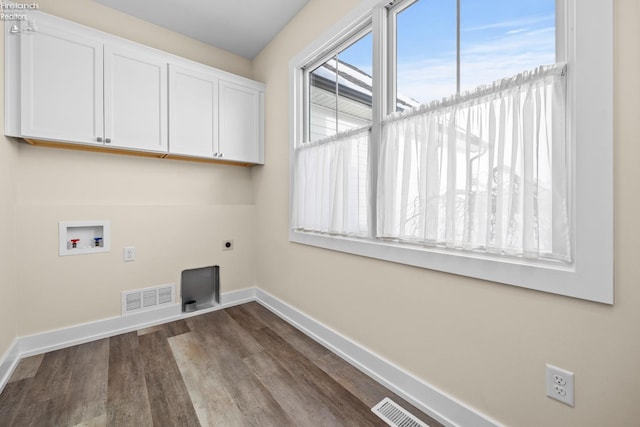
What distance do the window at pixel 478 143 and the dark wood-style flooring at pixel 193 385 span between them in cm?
84

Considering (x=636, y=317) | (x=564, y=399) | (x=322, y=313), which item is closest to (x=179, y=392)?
(x=322, y=313)

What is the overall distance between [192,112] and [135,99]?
43 centimetres

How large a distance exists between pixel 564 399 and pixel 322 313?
1446 millimetres

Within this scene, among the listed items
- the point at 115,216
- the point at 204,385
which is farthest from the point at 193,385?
the point at 115,216

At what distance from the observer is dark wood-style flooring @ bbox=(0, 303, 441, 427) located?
1.39 meters

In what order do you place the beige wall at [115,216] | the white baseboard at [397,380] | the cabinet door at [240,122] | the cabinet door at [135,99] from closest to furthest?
1. the white baseboard at [397,380]
2. the beige wall at [115,216]
3. the cabinet door at [135,99]
4. the cabinet door at [240,122]

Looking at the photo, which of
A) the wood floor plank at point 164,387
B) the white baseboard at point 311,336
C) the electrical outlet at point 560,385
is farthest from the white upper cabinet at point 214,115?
the electrical outlet at point 560,385

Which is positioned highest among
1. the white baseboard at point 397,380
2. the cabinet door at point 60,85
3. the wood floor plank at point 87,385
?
the cabinet door at point 60,85

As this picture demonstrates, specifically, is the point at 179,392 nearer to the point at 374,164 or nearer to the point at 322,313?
the point at 322,313

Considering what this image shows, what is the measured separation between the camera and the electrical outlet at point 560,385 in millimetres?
991

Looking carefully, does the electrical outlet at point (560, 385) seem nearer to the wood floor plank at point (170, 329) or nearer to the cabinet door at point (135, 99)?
the wood floor plank at point (170, 329)

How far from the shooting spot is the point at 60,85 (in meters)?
1.89

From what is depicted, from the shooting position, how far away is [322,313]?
213 cm

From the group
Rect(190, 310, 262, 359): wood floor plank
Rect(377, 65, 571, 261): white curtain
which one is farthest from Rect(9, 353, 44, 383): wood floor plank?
Rect(377, 65, 571, 261): white curtain
